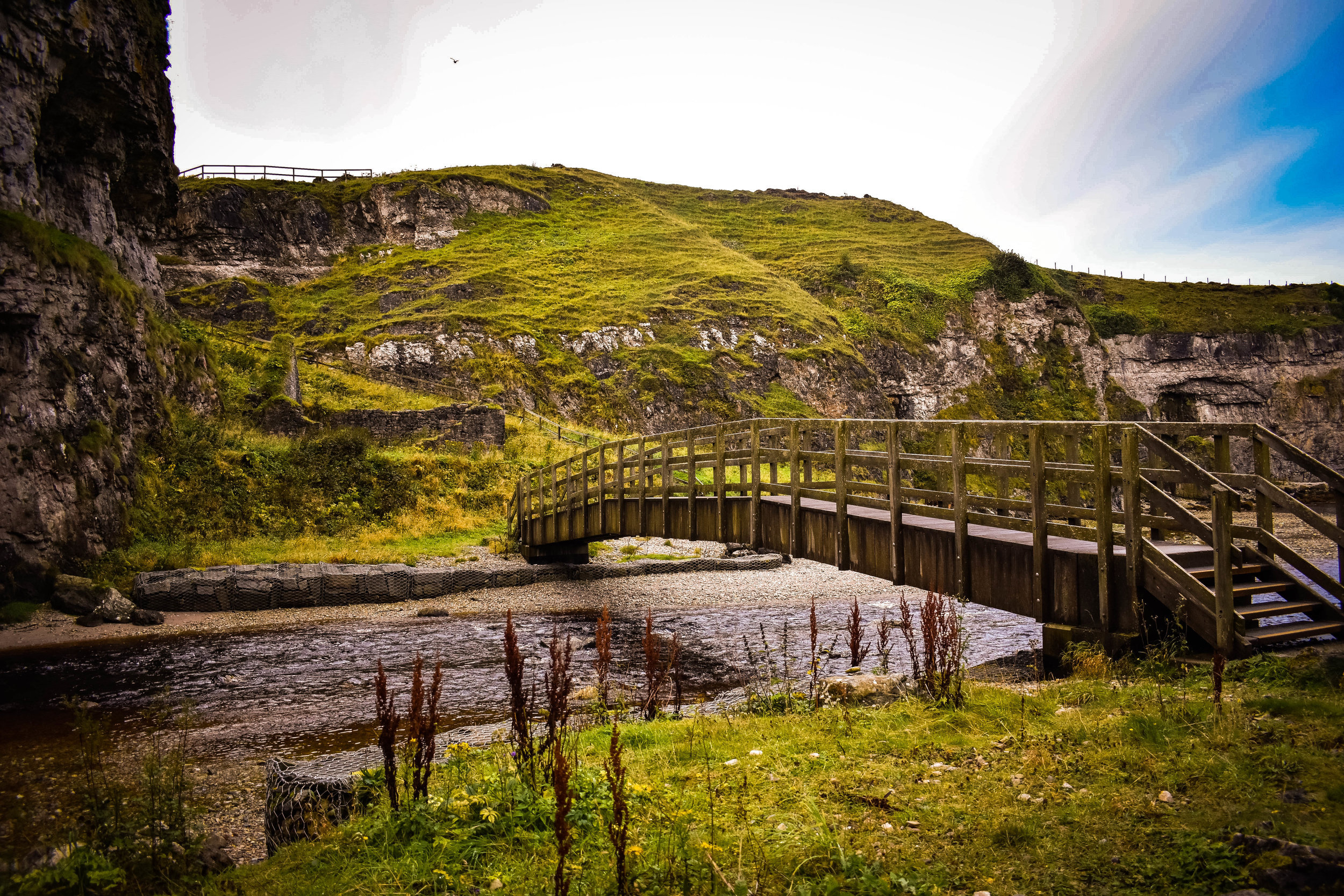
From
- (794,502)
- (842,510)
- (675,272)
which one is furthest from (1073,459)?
(675,272)

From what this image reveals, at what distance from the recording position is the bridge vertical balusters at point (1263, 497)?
623 cm

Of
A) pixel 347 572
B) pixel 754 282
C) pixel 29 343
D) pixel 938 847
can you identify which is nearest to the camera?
pixel 938 847

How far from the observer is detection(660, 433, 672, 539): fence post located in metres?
14.2

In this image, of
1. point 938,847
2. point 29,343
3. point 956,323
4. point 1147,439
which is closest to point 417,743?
point 938,847

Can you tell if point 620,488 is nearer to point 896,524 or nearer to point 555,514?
point 555,514

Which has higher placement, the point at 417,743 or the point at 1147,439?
the point at 1147,439

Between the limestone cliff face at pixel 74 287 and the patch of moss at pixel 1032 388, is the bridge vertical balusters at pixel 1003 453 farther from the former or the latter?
the patch of moss at pixel 1032 388

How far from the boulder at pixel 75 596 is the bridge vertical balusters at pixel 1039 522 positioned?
57.4ft

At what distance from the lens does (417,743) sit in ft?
13.7

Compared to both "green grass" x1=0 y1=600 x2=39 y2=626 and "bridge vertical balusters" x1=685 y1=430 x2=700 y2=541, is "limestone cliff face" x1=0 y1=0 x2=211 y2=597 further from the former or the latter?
"bridge vertical balusters" x1=685 y1=430 x2=700 y2=541

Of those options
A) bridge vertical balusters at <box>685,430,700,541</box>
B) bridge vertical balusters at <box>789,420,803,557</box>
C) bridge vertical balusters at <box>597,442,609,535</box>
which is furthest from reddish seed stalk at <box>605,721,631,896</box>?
bridge vertical balusters at <box>597,442,609,535</box>

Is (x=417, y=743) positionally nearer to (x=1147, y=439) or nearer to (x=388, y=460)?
(x=1147, y=439)

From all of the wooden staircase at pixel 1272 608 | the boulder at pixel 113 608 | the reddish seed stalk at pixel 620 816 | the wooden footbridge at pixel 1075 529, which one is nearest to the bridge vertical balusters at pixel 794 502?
the wooden footbridge at pixel 1075 529

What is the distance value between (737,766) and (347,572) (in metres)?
15.4
